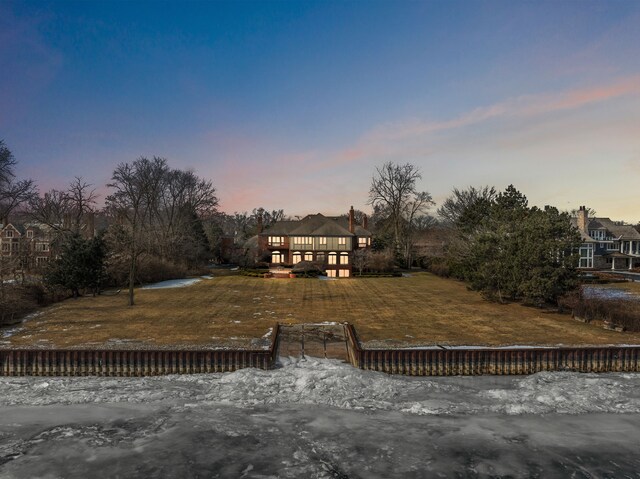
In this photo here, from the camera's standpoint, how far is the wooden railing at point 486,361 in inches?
843

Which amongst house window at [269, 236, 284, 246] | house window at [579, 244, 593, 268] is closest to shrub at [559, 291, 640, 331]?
house window at [269, 236, 284, 246]

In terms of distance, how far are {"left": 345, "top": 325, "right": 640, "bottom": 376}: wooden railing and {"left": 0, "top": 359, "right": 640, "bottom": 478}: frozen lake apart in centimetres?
80

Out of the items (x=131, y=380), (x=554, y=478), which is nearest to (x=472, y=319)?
(x=554, y=478)

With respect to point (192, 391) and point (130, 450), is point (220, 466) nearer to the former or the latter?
point (130, 450)

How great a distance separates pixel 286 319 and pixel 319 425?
1601 centimetres

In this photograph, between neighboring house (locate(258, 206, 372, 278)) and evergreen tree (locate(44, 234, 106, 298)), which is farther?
neighboring house (locate(258, 206, 372, 278))

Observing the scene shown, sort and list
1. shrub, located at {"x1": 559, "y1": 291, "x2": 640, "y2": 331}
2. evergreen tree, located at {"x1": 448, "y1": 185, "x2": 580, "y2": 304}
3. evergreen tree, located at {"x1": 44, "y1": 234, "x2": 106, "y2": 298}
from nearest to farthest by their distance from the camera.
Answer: shrub, located at {"x1": 559, "y1": 291, "x2": 640, "y2": 331} → evergreen tree, located at {"x1": 448, "y1": 185, "x2": 580, "y2": 304} → evergreen tree, located at {"x1": 44, "y1": 234, "x2": 106, "y2": 298}

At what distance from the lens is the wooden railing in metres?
21.4

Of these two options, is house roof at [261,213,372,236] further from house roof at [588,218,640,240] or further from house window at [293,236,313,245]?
house roof at [588,218,640,240]

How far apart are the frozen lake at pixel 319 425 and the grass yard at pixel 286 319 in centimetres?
515

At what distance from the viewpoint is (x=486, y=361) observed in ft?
71.1

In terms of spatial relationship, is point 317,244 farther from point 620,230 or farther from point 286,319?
point 620,230

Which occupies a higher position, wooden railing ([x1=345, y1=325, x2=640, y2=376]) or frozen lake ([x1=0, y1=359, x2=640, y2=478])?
wooden railing ([x1=345, y1=325, x2=640, y2=376])

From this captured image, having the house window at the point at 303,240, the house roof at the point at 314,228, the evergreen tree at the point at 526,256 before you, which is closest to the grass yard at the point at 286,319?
the evergreen tree at the point at 526,256
